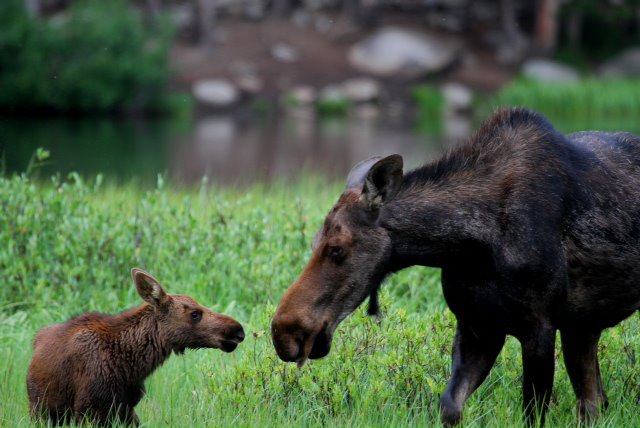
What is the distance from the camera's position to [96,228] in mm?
9133

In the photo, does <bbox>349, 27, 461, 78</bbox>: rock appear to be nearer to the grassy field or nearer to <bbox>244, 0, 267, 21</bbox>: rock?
<bbox>244, 0, 267, 21</bbox>: rock

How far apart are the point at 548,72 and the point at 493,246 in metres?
37.9

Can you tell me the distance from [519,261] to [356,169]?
0.99 metres

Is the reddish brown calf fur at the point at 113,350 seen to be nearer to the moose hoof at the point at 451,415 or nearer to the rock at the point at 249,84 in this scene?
the moose hoof at the point at 451,415

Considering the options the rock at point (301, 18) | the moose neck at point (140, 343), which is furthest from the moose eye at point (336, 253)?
the rock at point (301, 18)

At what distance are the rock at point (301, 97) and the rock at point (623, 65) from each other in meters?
11.8

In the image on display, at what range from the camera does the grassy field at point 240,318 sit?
6.27m

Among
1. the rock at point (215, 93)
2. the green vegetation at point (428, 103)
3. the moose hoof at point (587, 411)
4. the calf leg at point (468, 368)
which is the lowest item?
the green vegetation at point (428, 103)

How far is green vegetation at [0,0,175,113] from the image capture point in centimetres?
3469

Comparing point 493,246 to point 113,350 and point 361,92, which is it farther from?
point 361,92

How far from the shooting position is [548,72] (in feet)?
137

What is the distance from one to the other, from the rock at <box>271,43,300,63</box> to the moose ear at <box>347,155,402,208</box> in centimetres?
3865

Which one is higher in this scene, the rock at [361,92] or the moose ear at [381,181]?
the moose ear at [381,181]

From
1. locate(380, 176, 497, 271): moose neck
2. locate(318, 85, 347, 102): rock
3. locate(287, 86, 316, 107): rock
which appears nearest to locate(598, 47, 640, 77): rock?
locate(318, 85, 347, 102): rock
